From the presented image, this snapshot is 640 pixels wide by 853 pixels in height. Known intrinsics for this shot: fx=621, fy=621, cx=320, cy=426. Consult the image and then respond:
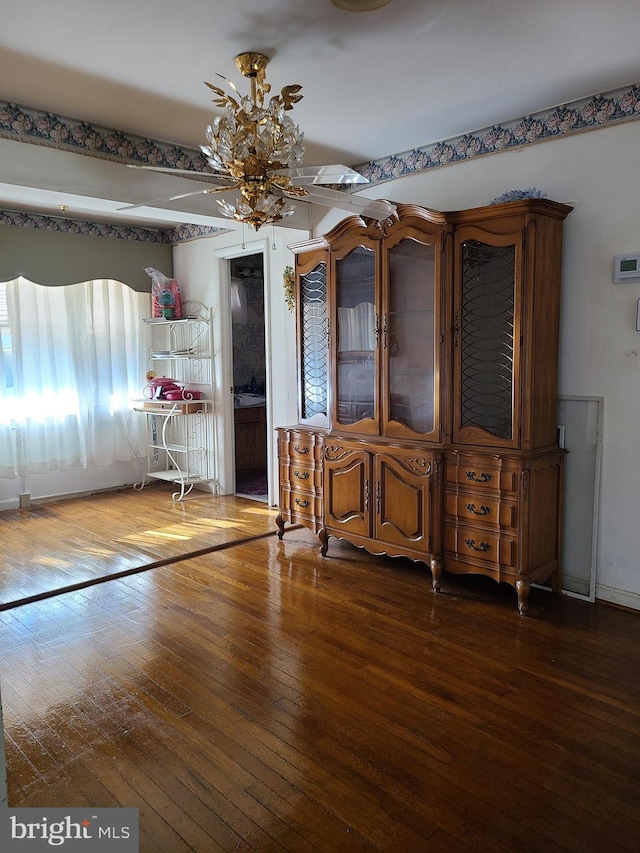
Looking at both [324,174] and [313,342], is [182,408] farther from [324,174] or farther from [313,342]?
[324,174]

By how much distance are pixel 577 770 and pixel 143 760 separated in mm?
1440

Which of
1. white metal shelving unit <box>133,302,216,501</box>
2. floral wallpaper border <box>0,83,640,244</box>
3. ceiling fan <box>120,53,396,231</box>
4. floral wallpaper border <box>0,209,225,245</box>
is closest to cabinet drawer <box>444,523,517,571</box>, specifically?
ceiling fan <box>120,53,396,231</box>

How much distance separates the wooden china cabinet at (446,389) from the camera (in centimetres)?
321

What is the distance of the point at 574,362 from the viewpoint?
3.41 meters

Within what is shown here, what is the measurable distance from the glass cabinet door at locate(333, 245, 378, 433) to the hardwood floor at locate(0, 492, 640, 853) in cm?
100

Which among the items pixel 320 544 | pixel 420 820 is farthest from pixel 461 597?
pixel 420 820

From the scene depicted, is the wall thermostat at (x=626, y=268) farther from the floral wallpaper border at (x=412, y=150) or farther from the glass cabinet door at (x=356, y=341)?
the glass cabinet door at (x=356, y=341)

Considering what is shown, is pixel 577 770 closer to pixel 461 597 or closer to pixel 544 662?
pixel 544 662

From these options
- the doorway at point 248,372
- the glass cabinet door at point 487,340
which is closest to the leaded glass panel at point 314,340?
the glass cabinet door at point 487,340

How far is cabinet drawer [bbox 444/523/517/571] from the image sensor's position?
3.24 metres

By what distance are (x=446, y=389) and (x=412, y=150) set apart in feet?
5.59

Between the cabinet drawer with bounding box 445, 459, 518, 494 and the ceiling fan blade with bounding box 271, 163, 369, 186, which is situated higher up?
the ceiling fan blade with bounding box 271, 163, 369, 186

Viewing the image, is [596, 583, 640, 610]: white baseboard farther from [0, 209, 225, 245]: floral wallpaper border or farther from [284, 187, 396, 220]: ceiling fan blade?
[0, 209, 225, 245]: floral wallpaper border

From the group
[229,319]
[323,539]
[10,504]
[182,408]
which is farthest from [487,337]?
[10,504]
